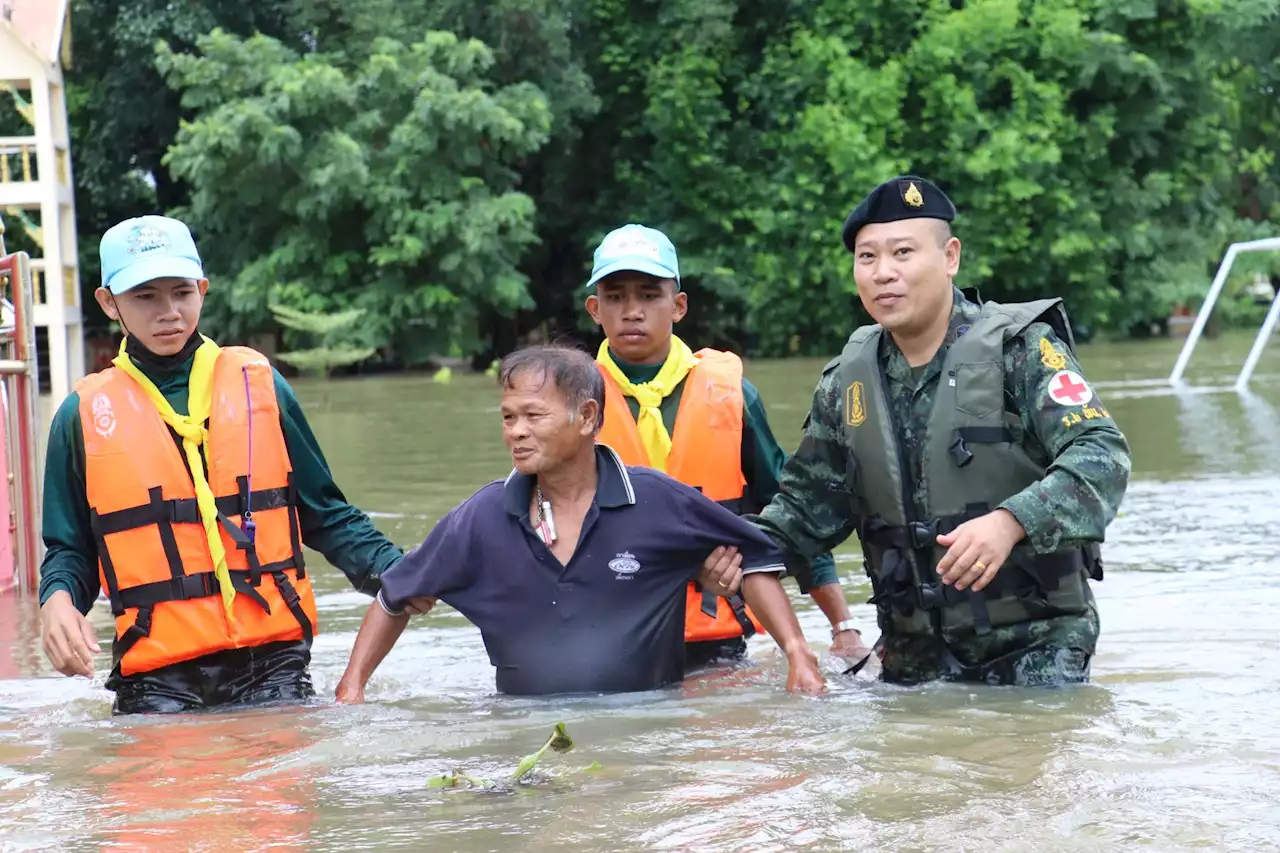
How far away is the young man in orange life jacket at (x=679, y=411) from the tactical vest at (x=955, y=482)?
0.72 meters

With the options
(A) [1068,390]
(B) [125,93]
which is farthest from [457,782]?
(B) [125,93]

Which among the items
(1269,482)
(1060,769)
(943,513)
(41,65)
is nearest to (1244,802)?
(1060,769)

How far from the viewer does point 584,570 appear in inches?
216

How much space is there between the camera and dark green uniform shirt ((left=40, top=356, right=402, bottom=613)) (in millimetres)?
5668

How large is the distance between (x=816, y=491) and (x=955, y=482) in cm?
55

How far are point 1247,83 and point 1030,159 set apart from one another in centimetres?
1035

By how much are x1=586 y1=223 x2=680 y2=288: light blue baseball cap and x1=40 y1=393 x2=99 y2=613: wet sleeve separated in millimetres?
1701

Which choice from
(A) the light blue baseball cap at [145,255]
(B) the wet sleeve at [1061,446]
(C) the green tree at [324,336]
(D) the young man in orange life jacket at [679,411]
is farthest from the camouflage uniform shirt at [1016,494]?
(C) the green tree at [324,336]

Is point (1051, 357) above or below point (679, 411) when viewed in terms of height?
above

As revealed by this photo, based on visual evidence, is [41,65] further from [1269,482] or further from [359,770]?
[359,770]

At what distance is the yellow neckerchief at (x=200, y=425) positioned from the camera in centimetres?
566

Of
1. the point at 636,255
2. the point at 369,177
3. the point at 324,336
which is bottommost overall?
the point at 324,336

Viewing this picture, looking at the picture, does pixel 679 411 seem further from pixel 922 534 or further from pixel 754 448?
pixel 922 534

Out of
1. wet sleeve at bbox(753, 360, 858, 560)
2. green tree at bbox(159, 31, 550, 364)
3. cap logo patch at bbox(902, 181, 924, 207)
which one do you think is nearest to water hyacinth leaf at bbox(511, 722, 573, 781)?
wet sleeve at bbox(753, 360, 858, 560)
